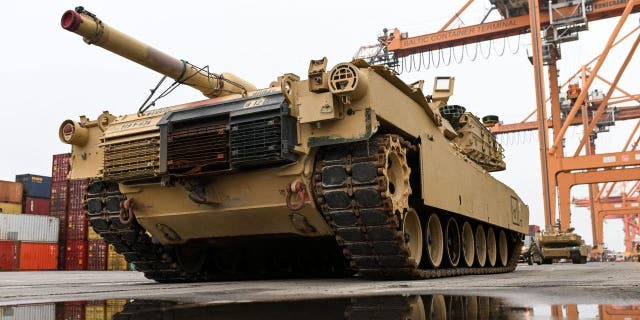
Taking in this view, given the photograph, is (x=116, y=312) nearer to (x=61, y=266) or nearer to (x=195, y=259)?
(x=195, y=259)

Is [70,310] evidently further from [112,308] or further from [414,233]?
[414,233]

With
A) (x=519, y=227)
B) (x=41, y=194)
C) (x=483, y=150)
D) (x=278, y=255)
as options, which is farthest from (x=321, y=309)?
(x=41, y=194)

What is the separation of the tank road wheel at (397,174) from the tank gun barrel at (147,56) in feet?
9.11

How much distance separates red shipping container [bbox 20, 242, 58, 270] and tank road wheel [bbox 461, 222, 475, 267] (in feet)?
100

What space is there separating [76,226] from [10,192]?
6.04 meters

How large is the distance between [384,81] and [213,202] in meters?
3.14

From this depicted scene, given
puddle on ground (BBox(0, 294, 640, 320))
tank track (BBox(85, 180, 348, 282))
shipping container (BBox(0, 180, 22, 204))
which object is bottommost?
puddle on ground (BBox(0, 294, 640, 320))

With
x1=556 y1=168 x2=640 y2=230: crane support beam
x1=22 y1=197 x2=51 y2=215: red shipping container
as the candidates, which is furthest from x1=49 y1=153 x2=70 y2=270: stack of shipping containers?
x1=556 y1=168 x2=640 y2=230: crane support beam

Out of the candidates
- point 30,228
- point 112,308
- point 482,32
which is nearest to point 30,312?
point 112,308

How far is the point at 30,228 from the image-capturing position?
125ft

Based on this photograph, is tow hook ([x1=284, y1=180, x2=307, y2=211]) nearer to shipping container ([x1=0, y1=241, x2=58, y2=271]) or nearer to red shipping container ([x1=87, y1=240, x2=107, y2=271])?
red shipping container ([x1=87, y1=240, x2=107, y2=271])

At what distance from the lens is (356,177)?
9.18 meters

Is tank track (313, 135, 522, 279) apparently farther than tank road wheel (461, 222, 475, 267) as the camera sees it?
No

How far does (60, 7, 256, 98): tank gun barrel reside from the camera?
935cm
